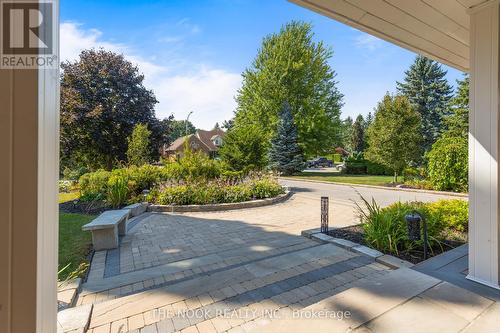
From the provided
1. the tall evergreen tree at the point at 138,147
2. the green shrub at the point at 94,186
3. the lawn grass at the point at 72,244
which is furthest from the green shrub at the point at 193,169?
the lawn grass at the point at 72,244

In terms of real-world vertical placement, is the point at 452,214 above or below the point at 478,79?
below

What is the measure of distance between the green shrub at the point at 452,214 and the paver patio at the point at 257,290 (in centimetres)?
229

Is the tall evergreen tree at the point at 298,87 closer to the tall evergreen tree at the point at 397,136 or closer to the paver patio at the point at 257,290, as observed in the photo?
the tall evergreen tree at the point at 397,136

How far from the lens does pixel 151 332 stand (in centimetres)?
218

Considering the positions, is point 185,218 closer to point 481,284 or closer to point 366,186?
point 481,284

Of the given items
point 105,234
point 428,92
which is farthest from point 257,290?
point 428,92

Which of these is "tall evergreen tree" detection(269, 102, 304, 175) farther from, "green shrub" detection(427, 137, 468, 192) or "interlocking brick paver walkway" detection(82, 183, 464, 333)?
"interlocking brick paver walkway" detection(82, 183, 464, 333)

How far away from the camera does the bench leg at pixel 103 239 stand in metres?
4.36

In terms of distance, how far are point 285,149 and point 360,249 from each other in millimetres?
17239

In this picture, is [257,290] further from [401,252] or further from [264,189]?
[264,189]

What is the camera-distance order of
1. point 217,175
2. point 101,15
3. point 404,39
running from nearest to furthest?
point 404,39 < point 101,15 < point 217,175

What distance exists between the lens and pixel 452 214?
5055 millimetres

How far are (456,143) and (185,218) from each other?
11760 millimetres

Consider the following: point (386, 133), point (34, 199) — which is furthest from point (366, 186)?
point (34, 199)
